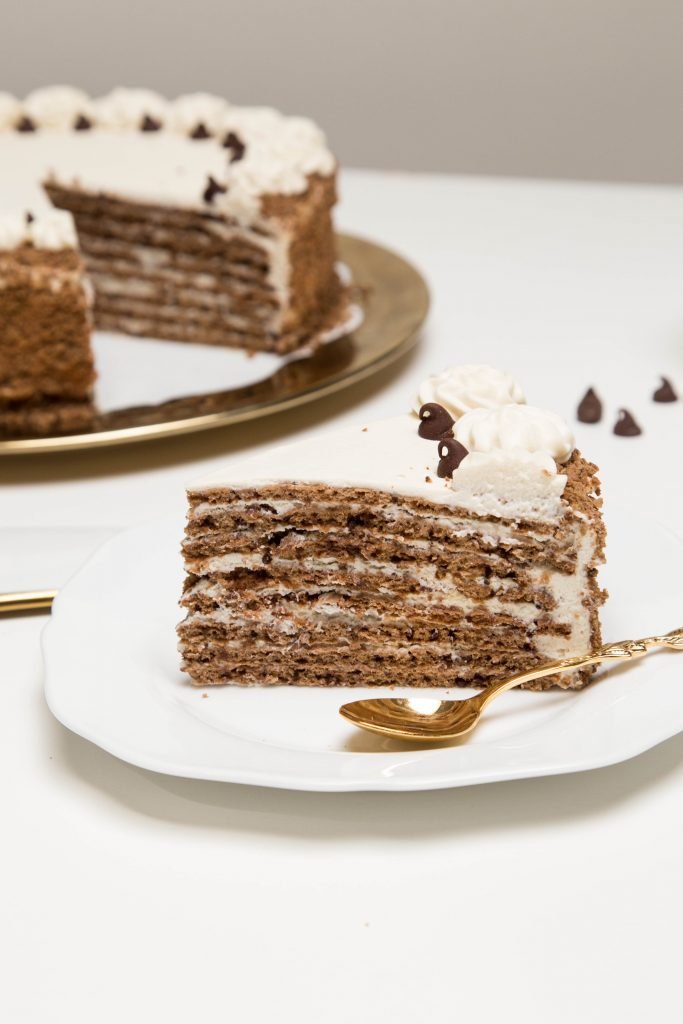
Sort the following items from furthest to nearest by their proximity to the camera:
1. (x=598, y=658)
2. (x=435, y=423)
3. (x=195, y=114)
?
(x=195, y=114) → (x=435, y=423) → (x=598, y=658)

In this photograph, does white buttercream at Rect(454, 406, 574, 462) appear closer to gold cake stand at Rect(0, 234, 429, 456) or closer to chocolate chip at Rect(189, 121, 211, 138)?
gold cake stand at Rect(0, 234, 429, 456)

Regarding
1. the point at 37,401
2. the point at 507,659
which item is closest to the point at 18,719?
the point at 507,659

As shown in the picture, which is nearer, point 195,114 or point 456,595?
point 456,595

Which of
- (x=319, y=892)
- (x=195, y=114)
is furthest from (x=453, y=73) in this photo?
(x=319, y=892)

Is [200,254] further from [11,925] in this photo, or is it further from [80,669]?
[11,925]

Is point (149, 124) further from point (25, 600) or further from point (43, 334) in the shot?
point (25, 600)

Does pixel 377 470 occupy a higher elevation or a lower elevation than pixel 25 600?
higher

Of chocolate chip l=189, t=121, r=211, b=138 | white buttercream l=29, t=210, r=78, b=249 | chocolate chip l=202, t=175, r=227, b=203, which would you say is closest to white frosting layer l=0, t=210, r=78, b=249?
white buttercream l=29, t=210, r=78, b=249

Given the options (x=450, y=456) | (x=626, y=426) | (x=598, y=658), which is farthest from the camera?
(x=626, y=426)
